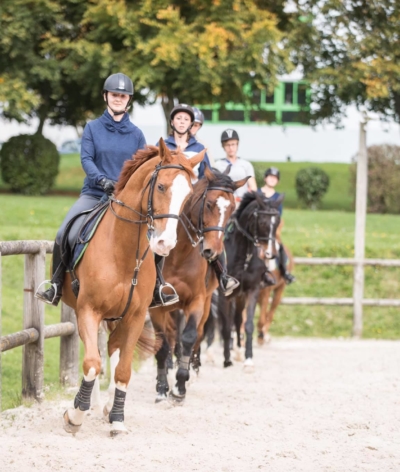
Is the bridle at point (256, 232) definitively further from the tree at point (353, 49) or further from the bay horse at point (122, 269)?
the tree at point (353, 49)

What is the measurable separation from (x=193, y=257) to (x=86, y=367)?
7.88ft

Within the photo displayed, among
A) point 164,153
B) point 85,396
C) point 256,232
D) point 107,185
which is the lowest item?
point 85,396

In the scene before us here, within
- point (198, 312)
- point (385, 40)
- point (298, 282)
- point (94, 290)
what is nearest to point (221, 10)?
point (385, 40)

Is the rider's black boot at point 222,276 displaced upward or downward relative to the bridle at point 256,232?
downward

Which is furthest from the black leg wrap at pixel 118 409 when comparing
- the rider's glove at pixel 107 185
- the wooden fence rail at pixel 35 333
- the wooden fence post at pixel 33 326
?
the rider's glove at pixel 107 185

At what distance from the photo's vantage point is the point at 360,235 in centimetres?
1602

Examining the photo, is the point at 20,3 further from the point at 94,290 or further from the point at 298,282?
the point at 94,290

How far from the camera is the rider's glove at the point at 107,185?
23.1 feet

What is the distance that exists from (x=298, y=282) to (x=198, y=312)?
8.59 m

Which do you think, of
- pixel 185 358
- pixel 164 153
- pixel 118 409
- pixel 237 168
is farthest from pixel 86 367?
pixel 237 168

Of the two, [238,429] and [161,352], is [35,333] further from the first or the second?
[238,429]

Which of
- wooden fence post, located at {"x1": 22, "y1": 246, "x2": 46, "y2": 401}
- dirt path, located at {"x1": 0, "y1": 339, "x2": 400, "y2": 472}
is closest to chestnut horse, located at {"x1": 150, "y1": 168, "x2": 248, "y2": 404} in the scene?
dirt path, located at {"x1": 0, "y1": 339, "x2": 400, "y2": 472}

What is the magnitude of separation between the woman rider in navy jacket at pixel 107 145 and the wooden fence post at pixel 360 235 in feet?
29.3

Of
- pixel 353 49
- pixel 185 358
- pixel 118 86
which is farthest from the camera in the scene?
pixel 353 49
